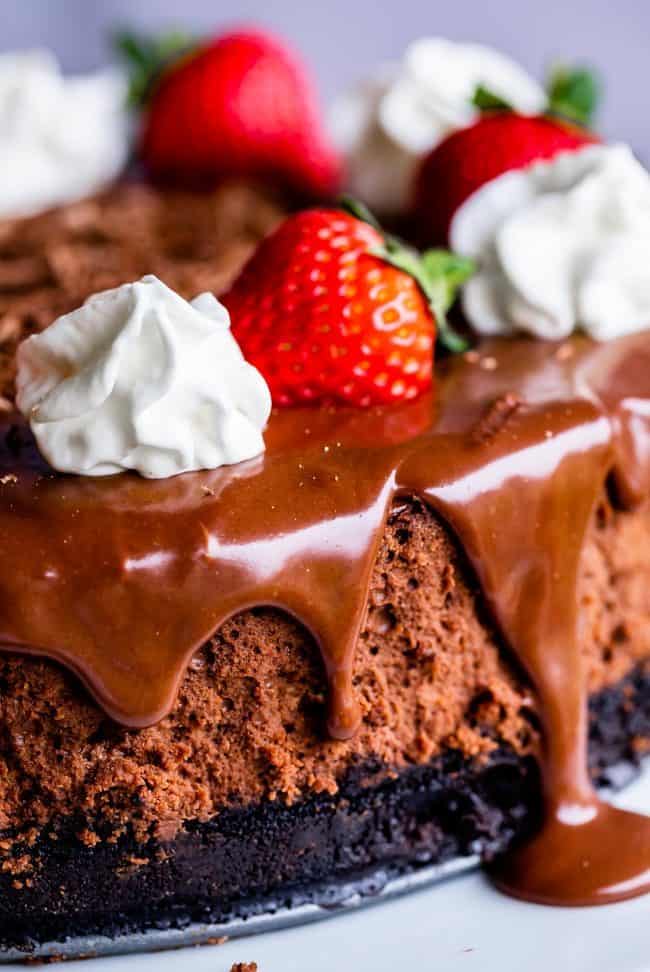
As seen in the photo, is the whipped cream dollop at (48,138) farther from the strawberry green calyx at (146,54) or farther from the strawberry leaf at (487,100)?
the strawberry leaf at (487,100)

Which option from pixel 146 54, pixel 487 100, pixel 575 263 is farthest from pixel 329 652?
pixel 146 54

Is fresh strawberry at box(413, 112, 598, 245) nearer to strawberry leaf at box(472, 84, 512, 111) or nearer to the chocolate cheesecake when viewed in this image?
strawberry leaf at box(472, 84, 512, 111)

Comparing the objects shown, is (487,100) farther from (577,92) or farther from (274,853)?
(274,853)

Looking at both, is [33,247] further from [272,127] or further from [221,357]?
[221,357]

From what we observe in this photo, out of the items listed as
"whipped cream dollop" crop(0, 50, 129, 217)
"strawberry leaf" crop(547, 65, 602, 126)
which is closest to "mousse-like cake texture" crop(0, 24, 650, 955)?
"strawberry leaf" crop(547, 65, 602, 126)

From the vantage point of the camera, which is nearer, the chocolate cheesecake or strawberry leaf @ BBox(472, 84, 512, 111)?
the chocolate cheesecake

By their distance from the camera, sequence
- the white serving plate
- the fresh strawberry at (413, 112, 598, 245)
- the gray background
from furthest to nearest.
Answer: the gray background < the fresh strawberry at (413, 112, 598, 245) < the white serving plate
